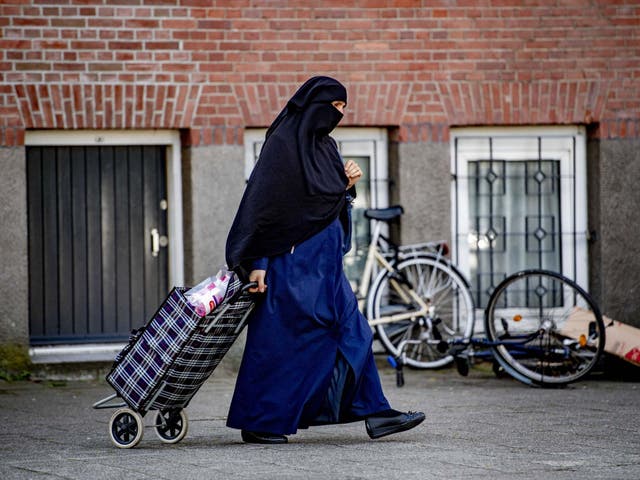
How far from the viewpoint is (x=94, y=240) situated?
1056 centimetres

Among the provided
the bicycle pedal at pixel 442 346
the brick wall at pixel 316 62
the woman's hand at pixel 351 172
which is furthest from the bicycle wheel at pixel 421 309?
the woman's hand at pixel 351 172

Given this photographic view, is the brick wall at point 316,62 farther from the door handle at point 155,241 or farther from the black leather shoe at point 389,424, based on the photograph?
the black leather shoe at point 389,424

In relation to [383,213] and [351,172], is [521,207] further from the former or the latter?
[351,172]

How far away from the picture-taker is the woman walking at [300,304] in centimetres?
685

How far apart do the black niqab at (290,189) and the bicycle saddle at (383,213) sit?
11.0 ft

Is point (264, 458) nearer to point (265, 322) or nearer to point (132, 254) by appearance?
point (265, 322)

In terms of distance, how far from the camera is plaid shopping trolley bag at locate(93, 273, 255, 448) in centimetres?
661

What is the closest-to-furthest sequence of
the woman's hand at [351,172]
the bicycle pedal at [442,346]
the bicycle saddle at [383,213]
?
the woman's hand at [351,172]
the bicycle pedal at [442,346]
the bicycle saddle at [383,213]

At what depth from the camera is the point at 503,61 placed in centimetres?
1075

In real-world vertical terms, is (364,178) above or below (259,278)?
above

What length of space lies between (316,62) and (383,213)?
1292mm

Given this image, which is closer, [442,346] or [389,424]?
[389,424]

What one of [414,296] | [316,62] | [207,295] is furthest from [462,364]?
[207,295]

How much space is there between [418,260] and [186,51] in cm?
242
